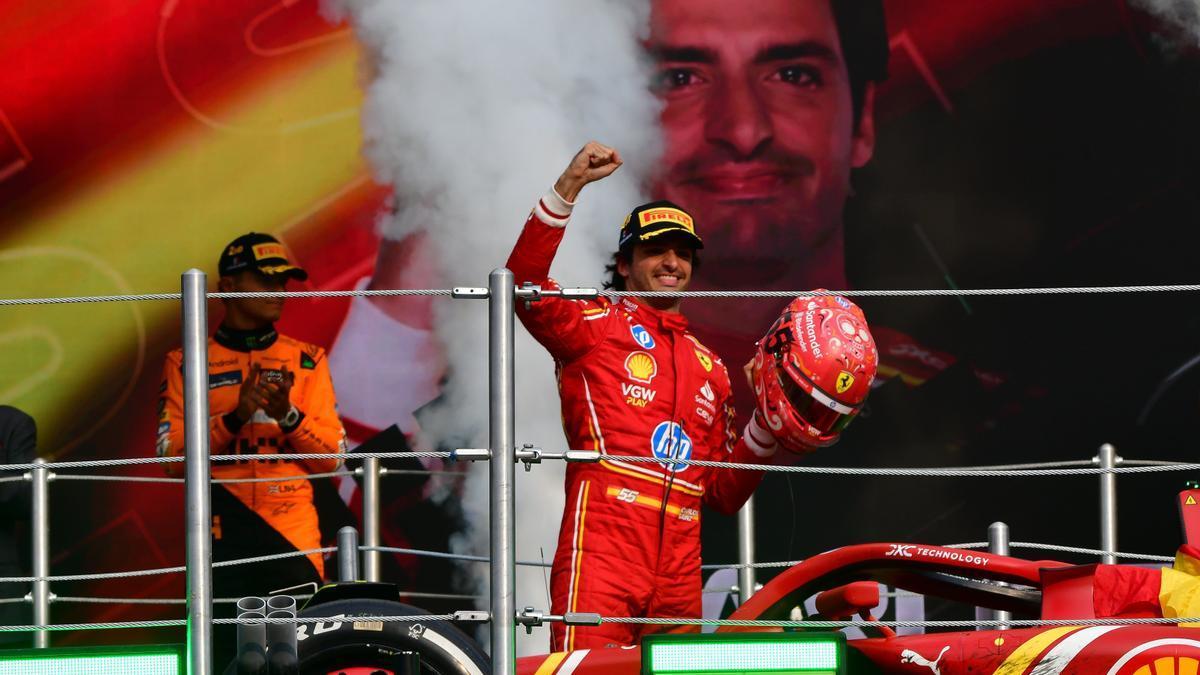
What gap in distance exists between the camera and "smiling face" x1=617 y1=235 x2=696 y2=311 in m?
4.57

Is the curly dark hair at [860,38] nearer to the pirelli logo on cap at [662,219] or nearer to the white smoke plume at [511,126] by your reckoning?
the white smoke plume at [511,126]

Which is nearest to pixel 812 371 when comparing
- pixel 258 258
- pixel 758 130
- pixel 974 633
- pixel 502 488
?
pixel 974 633

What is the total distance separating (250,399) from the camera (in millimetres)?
5031

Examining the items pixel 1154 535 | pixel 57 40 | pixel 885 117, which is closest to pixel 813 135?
pixel 885 117

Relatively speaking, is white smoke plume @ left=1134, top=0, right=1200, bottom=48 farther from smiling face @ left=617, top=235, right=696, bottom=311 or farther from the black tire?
the black tire

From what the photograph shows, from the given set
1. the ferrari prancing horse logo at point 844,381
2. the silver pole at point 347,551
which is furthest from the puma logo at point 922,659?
the silver pole at point 347,551

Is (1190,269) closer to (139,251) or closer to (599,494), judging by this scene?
(599,494)

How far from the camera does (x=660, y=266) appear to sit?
457cm

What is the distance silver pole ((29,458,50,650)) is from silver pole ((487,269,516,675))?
98.6 inches

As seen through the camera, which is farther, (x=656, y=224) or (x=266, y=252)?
(x=266, y=252)

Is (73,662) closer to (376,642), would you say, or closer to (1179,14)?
(376,642)

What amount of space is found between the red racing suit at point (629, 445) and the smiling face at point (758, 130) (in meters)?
1.68

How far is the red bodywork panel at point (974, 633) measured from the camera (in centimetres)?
325

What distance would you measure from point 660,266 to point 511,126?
1825mm
